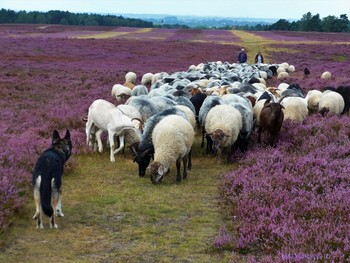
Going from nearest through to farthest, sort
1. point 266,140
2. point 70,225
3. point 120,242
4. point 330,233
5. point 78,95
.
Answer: point 330,233 < point 120,242 < point 70,225 < point 266,140 < point 78,95

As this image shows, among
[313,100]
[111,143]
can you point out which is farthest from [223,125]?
[313,100]

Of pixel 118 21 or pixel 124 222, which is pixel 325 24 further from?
pixel 124 222

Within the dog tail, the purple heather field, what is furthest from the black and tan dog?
the purple heather field

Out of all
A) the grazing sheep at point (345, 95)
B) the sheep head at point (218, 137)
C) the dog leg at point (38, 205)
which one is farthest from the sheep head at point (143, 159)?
the grazing sheep at point (345, 95)

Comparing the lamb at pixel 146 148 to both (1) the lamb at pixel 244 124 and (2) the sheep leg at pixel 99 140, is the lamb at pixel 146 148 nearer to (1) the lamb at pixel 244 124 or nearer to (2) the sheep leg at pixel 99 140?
(2) the sheep leg at pixel 99 140

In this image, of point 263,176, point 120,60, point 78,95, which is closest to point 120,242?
point 263,176

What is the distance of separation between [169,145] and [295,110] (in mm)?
6605

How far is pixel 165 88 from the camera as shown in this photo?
19.6m

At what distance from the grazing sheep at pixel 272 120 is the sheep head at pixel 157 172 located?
4.06 m

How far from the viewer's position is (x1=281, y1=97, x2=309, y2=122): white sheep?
15586 mm

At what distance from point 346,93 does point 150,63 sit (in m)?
25.4

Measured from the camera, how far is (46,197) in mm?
7512

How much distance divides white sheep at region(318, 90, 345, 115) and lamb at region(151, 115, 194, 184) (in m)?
8.04

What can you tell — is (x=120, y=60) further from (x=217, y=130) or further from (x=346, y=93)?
(x=217, y=130)
